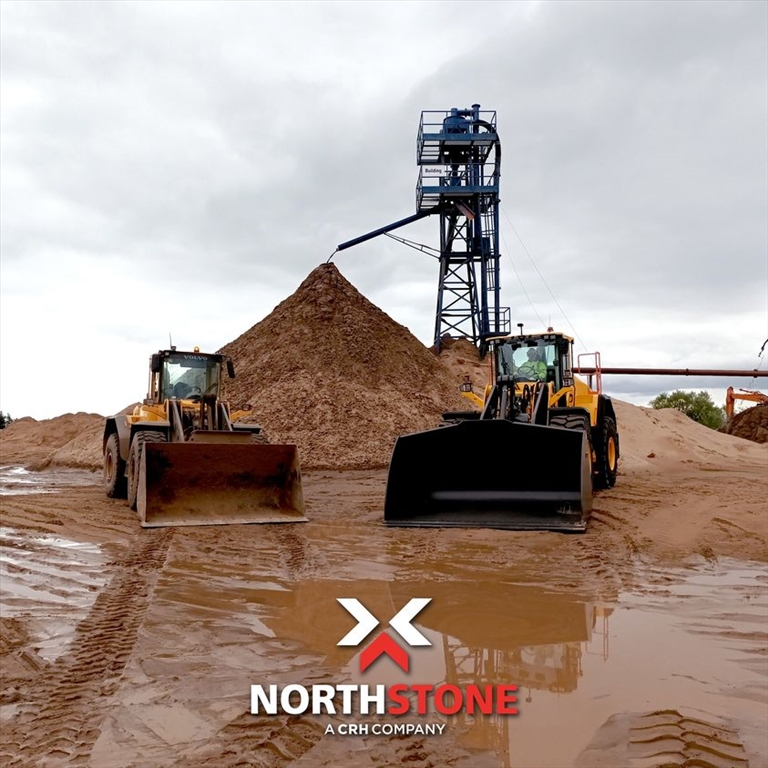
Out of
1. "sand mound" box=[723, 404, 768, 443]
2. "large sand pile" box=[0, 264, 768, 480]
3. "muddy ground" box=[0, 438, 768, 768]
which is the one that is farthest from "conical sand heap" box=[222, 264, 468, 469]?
"sand mound" box=[723, 404, 768, 443]

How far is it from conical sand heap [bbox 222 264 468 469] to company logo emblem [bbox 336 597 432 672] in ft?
37.9

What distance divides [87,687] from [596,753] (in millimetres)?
2277

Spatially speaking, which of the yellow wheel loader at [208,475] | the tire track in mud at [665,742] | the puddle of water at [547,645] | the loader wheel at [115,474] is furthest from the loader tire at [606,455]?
the tire track in mud at [665,742]

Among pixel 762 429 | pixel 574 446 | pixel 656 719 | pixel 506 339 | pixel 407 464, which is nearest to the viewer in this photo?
pixel 656 719

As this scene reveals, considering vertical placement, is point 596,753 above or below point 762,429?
below

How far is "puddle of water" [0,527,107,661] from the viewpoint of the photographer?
436 cm

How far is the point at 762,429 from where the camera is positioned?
92.5 feet

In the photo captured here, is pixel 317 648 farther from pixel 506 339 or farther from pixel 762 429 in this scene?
pixel 762 429

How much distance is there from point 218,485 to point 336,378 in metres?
11.2

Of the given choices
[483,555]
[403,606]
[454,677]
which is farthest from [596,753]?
[483,555]

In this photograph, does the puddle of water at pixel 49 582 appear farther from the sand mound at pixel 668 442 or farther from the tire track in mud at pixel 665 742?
the sand mound at pixel 668 442

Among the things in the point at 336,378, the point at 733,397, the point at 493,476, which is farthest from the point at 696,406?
the point at 493,476

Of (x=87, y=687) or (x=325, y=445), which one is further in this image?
(x=325, y=445)

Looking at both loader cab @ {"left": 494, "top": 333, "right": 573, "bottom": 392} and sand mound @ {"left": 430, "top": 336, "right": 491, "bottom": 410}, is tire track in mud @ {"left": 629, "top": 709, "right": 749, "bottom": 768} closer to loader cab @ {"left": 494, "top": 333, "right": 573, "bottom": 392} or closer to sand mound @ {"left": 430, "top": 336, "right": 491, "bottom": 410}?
loader cab @ {"left": 494, "top": 333, "right": 573, "bottom": 392}
